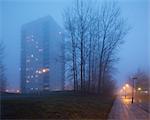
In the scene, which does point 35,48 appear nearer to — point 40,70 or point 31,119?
point 40,70

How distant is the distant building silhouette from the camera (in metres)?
61.1

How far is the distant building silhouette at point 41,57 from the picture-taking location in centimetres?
6109

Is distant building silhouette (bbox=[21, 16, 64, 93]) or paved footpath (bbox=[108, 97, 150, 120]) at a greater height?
distant building silhouette (bbox=[21, 16, 64, 93])

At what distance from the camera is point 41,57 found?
6856 cm

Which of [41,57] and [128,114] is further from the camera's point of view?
[41,57]

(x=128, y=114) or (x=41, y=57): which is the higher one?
(x=41, y=57)

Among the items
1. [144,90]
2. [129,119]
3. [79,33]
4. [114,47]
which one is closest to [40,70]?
[114,47]

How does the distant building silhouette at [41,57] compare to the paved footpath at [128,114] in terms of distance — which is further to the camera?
the distant building silhouette at [41,57]

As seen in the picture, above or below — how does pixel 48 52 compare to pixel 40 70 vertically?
above

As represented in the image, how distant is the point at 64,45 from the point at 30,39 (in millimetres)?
24141

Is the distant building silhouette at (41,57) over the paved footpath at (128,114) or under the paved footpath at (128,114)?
over

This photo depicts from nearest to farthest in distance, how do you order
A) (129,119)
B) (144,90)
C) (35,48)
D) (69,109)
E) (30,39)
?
(69,109) → (129,119) → (30,39) → (35,48) → (144,90)

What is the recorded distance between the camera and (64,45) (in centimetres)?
3784

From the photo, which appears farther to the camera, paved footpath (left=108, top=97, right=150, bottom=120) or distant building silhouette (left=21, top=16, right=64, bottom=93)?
distant building silhouette (left=21, top=16, right=64, bottom=93)
